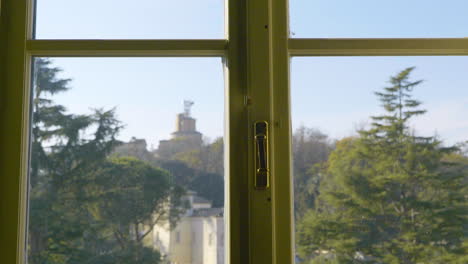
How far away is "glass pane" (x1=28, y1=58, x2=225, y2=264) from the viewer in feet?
5.39

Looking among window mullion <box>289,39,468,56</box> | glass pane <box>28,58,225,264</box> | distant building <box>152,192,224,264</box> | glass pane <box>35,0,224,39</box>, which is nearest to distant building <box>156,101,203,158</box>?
glass pane <box>28,58,225,264</box>

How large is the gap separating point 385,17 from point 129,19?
777mm

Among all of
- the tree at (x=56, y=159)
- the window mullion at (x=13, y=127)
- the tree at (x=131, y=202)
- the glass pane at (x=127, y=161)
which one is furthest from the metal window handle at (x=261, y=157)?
the window mullion at (x=13, y=127)

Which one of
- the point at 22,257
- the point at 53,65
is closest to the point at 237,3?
the point at 53,65

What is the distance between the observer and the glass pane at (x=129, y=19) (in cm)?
171

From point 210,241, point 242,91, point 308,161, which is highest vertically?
point 242,91

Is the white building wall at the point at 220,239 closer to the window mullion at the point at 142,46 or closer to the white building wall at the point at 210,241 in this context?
the white building wall at the point at 210,241

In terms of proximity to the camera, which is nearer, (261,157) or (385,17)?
(261,157)

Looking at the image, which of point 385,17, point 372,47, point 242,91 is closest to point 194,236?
point 242,91

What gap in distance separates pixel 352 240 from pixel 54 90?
985 mm

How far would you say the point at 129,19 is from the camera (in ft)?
5.65

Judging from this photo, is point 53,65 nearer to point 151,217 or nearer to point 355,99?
point 151,217

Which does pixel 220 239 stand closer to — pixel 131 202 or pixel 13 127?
pixel 131 202

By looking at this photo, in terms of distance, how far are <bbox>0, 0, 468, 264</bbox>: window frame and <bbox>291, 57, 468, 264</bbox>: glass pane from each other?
5cm
